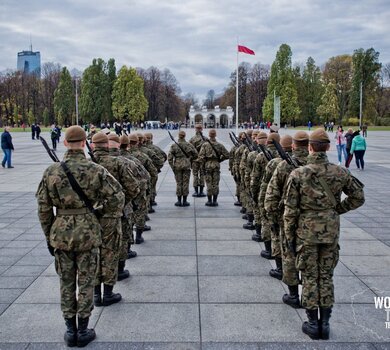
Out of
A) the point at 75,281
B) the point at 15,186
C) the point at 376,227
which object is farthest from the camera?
the point at 15,186

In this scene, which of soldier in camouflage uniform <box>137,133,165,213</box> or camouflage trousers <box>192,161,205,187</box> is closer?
soldier in camouflage uniform <box>137,133,165,213</box>

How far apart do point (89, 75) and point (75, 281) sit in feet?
273

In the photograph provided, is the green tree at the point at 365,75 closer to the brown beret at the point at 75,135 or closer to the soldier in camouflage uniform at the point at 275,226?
the soldier in camouflage uniform at the point at 275,226

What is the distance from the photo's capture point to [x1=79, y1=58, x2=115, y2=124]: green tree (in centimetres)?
8306

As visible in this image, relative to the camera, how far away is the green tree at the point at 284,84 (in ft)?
259

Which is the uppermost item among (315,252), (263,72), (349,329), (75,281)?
(263,72)

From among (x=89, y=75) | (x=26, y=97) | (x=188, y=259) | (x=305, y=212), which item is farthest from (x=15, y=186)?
(x=26, y=97)

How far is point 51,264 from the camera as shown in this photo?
6969 mm

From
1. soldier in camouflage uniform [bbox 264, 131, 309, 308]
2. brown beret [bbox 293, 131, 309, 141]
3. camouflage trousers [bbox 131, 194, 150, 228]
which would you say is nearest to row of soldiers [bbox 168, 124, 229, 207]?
camouflage trousers [bbox 131, 194, 150, 228]

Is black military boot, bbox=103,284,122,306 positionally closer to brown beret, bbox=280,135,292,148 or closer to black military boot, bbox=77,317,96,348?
black military boot, bbox=77,317,96,348

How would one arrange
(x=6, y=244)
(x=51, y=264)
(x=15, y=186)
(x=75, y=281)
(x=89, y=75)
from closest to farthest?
(x=75, y=281)
(x=51, y=264)
(x=6, y=244)
(x=15, y=186)
(x=89, y=75)

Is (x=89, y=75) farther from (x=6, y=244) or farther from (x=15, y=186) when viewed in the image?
(x=6, y=244)

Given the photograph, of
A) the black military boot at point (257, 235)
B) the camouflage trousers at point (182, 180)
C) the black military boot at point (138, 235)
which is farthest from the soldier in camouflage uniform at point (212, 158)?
the black military boot at point (138, 235)

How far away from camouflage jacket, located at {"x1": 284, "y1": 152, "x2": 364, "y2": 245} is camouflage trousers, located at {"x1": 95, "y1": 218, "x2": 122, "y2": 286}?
2.10 meters
